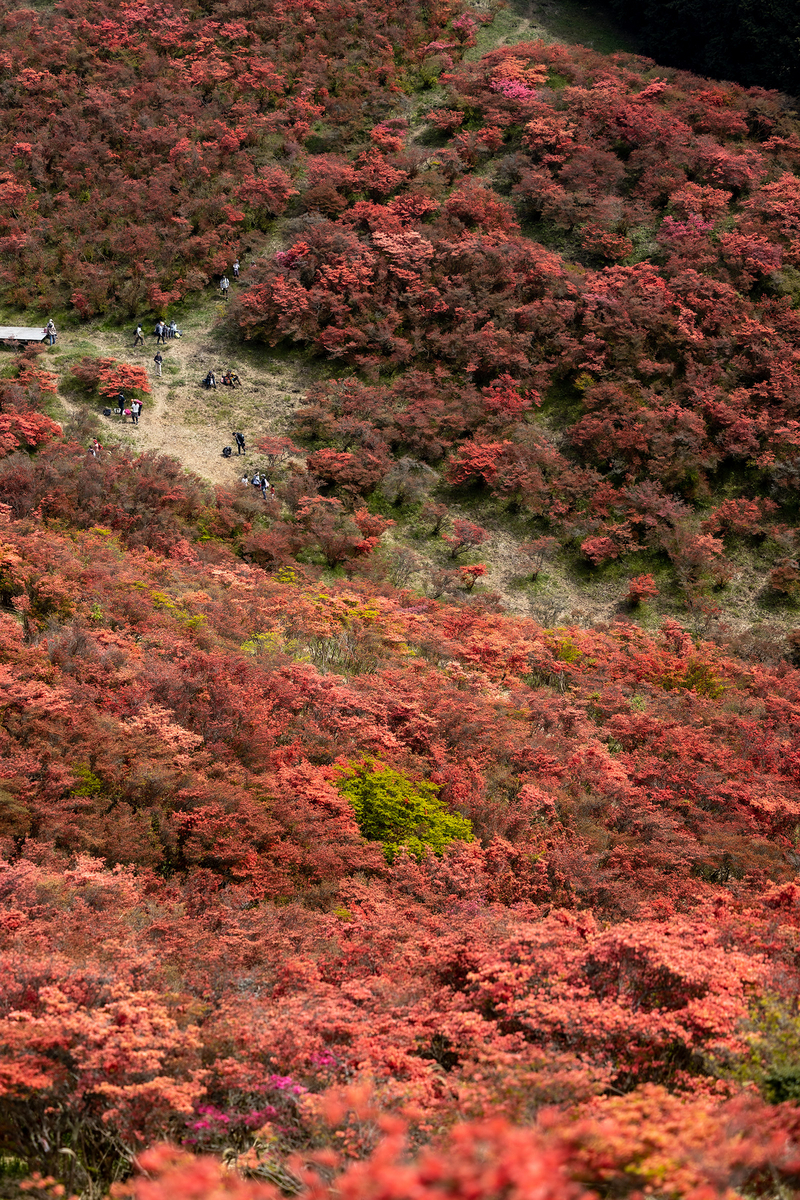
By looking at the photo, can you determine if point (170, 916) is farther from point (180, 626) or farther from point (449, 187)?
point (449, 187)

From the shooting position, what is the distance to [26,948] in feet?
29.1

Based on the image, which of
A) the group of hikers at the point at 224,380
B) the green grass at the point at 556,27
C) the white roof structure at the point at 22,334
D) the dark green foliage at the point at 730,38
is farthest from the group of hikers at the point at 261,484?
the dark green foliage at the point at 730,38

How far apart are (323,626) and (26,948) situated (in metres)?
10.1

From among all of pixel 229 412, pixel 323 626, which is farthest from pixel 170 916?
pixel 229 412

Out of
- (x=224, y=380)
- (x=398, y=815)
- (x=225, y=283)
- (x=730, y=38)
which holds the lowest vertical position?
(x=224, y=380)

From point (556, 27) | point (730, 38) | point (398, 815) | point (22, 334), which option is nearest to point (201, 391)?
point (22, 334)

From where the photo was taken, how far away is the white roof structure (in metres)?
27.5

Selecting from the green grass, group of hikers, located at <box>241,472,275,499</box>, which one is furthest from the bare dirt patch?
the green grass

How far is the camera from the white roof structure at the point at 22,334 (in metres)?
27.5

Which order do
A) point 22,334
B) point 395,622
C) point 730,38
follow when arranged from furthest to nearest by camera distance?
point 730,38
point 22,334
point 395,622

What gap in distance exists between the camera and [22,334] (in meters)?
27.7

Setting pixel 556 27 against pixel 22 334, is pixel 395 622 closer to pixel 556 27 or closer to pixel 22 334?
pixel 22 334

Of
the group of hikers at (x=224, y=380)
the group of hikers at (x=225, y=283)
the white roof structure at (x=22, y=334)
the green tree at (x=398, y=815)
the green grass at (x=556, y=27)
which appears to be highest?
the green grass at (x=556, y=27)

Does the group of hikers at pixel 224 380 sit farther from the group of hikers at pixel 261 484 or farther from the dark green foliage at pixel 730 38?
the dark green foliage at pixel 730 38
